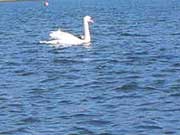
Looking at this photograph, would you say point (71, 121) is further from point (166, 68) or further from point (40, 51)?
point (40, 51)

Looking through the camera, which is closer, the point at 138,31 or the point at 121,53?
the point at 121,53

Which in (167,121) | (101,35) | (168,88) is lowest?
(167,121)

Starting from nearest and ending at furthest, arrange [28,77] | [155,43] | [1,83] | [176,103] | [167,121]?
[167,121], [176,103], [1,83], [28,77], [155,43]

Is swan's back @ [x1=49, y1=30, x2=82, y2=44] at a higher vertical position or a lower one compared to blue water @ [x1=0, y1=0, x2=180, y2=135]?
higher

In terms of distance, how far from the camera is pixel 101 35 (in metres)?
44.8

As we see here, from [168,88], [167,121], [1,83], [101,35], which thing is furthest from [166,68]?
[101,35]

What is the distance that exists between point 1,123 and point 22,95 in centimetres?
382

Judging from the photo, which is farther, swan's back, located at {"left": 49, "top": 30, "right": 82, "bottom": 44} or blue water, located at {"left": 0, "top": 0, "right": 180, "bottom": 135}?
swan's back, located at {"left": 49, "top": 30, "right": 82, "bottom": 44}

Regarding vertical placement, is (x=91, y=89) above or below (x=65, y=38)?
below

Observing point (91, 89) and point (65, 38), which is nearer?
point (91, 89)

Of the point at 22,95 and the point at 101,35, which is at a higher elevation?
the point at 101,35

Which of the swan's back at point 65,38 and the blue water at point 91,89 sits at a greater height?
the swan's back at point 65,38

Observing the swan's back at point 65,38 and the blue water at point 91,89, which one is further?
the swan's back at point 65,38

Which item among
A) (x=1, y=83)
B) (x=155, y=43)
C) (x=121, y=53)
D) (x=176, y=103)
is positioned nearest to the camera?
(x=176, y=103)
